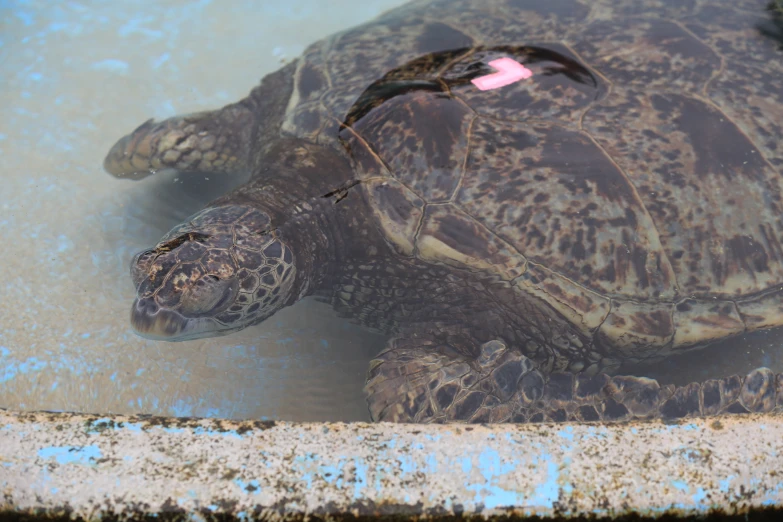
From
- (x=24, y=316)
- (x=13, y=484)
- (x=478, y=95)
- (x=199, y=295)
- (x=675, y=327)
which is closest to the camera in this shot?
(x=13, y=484)

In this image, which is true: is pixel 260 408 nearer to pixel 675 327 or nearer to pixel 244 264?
pixel 244 264

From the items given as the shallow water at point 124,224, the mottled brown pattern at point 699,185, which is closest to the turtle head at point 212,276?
the shallow water at point 124,224

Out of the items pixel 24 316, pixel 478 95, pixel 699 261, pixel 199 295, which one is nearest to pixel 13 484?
pixel 199 295

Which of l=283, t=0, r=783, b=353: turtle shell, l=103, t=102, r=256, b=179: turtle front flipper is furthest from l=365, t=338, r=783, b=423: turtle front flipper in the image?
l=103, t=102, r=256, b=179: turtle front flipper

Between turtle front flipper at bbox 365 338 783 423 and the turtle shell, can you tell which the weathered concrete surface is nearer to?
turtle front flipper at bbox 365 338 783 423

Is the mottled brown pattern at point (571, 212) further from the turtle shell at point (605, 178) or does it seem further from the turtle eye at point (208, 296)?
the turtle eye at point (208, 296)

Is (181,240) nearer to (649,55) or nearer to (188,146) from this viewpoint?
(188,146)
